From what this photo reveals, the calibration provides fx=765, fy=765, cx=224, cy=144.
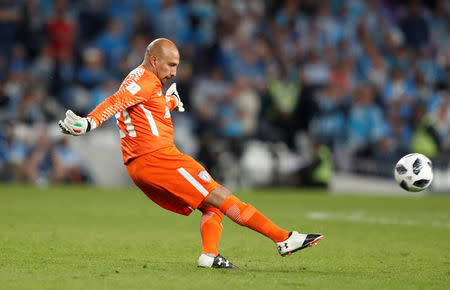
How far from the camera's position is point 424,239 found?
9.34m

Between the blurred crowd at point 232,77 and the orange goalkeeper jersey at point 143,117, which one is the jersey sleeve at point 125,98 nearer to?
the orange goalkeeper jersey at point 143,117

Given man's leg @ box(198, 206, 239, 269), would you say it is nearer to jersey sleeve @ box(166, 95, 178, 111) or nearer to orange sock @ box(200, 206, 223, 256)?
orange sock @ box(200, 206, 223, 256)

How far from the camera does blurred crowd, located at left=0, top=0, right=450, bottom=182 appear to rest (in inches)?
682

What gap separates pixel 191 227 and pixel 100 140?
23.0 ft

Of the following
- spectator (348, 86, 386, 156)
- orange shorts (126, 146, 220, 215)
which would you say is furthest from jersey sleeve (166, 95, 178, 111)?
spectator (348, 86, 386, 156)

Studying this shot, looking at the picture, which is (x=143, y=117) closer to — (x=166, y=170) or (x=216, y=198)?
(x=166, y=170)

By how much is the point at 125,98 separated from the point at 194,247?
2.50 m

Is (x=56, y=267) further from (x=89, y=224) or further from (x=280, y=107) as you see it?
(x=280, y=107)

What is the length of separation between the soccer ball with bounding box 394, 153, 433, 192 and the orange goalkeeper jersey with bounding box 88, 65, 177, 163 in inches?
105

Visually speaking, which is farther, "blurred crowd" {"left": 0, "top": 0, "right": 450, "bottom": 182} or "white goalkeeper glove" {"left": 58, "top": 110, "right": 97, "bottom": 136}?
"blurred crowd" {"left": 0, "top": 0, "right": 450, "bottom": 182}

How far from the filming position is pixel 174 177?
643 centimetres

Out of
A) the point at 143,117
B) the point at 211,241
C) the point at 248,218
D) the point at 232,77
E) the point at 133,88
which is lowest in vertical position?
the point at 211,241

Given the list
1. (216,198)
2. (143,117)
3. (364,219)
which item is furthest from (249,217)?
(364,219)

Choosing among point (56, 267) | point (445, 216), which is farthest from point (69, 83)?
point (56, 267)
